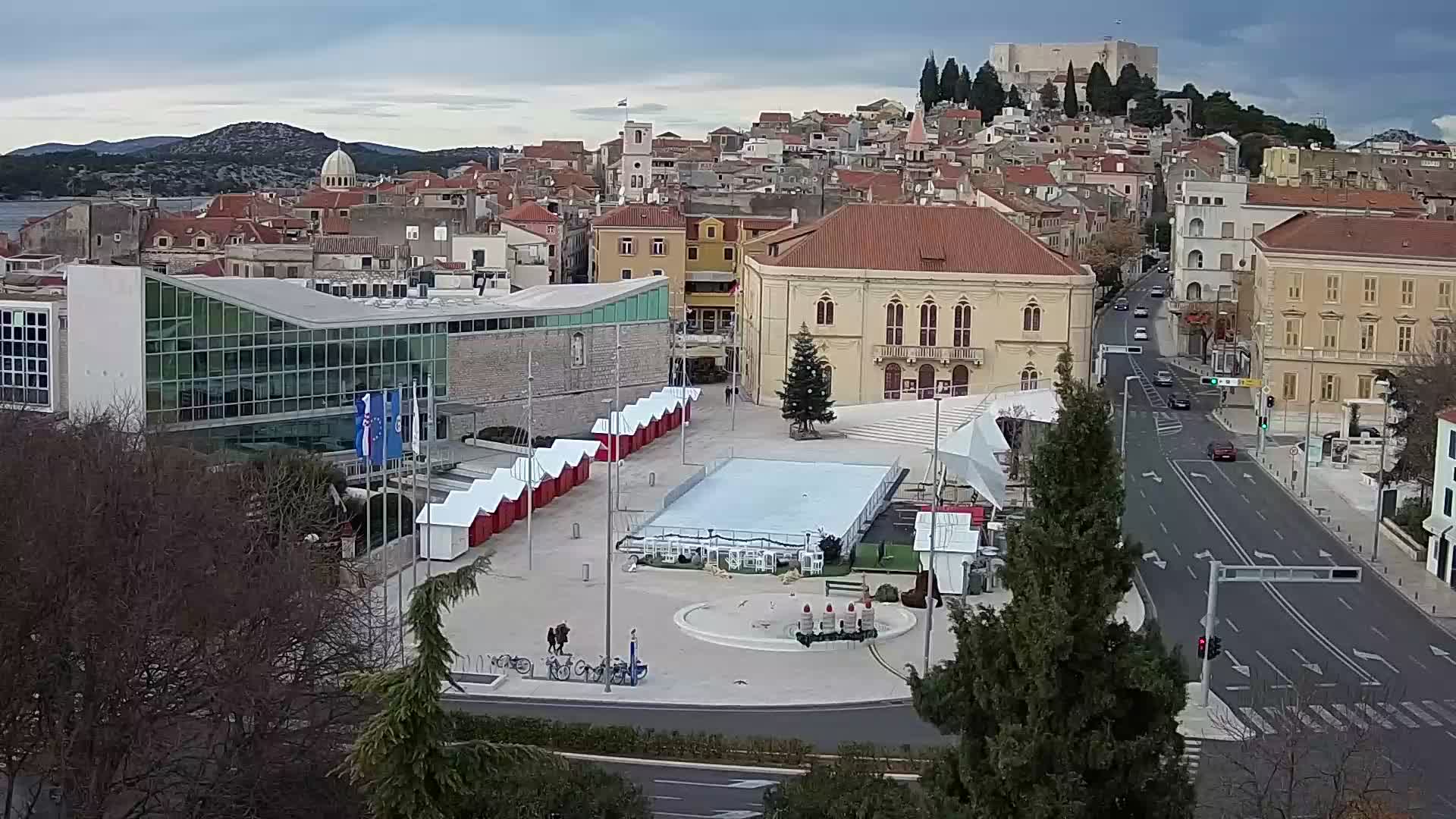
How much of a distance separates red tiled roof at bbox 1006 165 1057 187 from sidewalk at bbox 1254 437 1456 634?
51.9 metres

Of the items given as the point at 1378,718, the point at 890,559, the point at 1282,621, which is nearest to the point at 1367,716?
the point at 1378,718

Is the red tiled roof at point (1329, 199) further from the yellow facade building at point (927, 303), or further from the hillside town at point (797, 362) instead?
the yellow facade building at point (927, 303)

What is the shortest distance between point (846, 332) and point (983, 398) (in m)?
6.00

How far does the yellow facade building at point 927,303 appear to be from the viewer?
59656 millimetres

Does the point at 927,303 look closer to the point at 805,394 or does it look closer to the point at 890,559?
the point at 805,394

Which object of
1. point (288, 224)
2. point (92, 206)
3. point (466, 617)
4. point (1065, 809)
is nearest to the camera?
point (1065, 809)

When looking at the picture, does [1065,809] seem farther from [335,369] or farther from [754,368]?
[754,368]

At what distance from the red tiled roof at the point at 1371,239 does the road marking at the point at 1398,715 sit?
3352 cm

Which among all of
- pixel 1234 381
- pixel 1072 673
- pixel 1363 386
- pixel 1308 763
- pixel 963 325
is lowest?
pixel 1308 763

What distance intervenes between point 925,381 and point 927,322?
76.0 inches

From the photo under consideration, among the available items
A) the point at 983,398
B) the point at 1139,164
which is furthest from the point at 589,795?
the point at 1139,164

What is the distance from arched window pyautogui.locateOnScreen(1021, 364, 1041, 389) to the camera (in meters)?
59.2

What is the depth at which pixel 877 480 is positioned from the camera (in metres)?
45.5

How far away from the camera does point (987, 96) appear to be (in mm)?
184125
